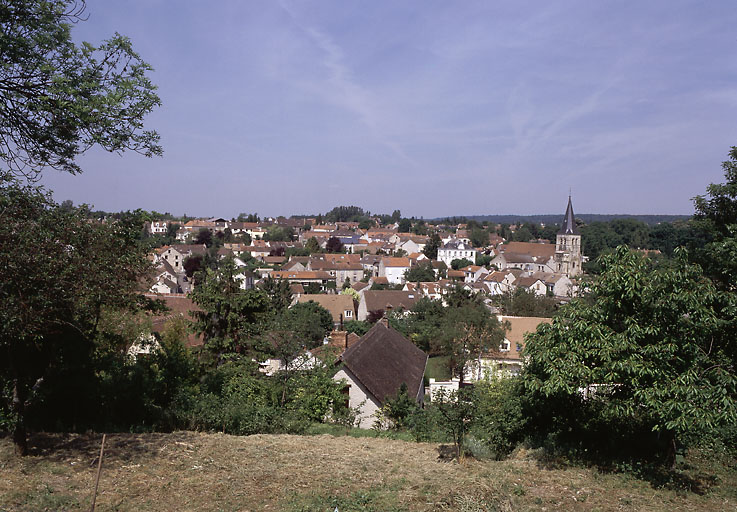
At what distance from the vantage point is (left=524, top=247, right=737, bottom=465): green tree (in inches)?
254

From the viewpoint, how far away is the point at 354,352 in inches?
697

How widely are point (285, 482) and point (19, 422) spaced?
368cm

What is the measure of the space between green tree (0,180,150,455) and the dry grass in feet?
3.14

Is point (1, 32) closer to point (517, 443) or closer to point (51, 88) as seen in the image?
point (51, 88)

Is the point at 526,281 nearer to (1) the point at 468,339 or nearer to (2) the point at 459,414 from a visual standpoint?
(1) the point at 468,339

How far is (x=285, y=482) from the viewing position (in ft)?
23.1

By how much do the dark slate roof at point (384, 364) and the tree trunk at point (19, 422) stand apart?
9.56m

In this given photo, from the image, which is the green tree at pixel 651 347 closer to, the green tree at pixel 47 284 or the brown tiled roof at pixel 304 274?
the green tree at pixel 47 284

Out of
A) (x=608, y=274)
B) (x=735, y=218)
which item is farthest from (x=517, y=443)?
(x=735, y=218)

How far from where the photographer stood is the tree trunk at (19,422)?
6.71 metres

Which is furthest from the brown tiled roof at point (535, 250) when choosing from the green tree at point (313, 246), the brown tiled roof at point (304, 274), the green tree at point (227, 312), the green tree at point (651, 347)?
the green tree at point (651, 347)

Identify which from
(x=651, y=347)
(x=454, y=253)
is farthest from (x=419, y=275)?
(x=651, y=347)

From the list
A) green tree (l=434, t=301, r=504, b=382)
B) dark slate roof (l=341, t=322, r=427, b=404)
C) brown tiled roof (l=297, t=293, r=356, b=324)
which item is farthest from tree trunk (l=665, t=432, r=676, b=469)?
brown tiled roof (l=297, t=293, r=356, b=324)

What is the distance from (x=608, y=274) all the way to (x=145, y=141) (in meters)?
→ 7.04
